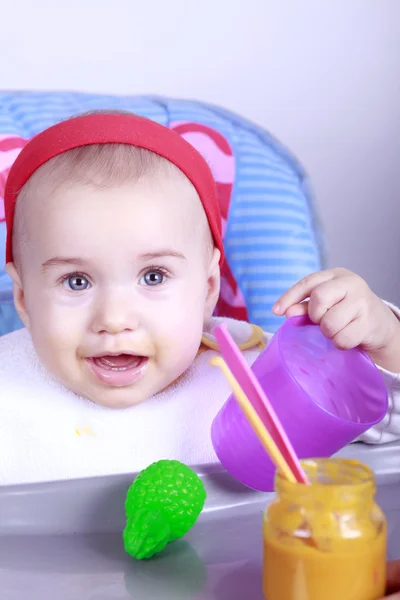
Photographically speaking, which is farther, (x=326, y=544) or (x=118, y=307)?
(x=118, y=307)

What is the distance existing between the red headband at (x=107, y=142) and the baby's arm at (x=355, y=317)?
0.17 meters

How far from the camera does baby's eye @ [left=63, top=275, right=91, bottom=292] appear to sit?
0.83 m

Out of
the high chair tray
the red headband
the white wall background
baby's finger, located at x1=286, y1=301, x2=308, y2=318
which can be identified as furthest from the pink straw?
the white wall background

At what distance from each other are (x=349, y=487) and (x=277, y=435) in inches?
2.1

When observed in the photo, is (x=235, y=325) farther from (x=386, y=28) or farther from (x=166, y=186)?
(x=386, y=28)

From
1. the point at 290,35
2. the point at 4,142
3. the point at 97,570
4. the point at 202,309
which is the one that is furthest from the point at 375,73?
the point at 97,570

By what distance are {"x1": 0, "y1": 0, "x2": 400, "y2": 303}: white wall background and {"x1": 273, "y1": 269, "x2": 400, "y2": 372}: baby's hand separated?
0.96 meters

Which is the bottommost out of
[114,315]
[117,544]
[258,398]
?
[117,544]

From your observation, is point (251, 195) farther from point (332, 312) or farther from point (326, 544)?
point (326, 544)

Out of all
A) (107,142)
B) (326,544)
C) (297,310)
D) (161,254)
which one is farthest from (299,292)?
(326,544)

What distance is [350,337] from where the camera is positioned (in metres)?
0.80

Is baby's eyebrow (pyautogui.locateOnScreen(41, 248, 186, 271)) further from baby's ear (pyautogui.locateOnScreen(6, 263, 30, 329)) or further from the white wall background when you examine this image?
the white wall background

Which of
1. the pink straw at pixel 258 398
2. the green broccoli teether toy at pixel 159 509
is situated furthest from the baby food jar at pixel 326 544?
the green broccoli teether toy at pixel 159 509

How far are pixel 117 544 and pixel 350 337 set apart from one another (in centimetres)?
29
